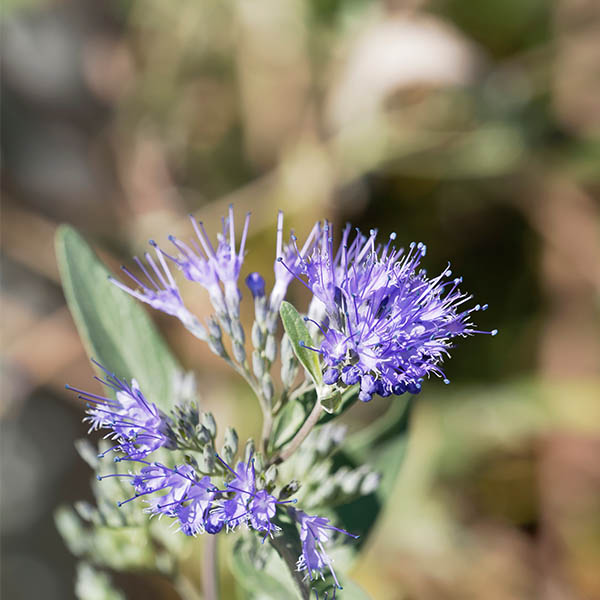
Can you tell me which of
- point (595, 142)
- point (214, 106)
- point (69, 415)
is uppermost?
point (595, 142)

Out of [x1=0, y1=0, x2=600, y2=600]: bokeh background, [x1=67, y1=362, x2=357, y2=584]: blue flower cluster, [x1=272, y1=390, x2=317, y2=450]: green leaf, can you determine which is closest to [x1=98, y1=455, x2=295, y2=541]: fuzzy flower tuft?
[x1=67, y1=362, x2=357, y2=584]: blue flower cluster

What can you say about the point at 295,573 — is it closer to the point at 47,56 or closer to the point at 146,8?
the point at 146,8

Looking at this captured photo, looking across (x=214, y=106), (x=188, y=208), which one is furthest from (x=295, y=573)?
(x=214, y=106)

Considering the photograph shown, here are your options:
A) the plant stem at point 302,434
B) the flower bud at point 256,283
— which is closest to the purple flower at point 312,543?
the plant stem at point 302,434

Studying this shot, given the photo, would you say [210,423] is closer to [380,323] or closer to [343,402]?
[343,402]

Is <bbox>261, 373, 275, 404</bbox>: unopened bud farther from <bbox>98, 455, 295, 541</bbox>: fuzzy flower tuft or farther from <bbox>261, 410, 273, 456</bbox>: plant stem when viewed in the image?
<bbox>98, 455, 295, 541</bbox>: fuzzy flower tuft

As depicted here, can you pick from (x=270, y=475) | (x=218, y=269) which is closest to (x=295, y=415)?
(x=270, y=475)
